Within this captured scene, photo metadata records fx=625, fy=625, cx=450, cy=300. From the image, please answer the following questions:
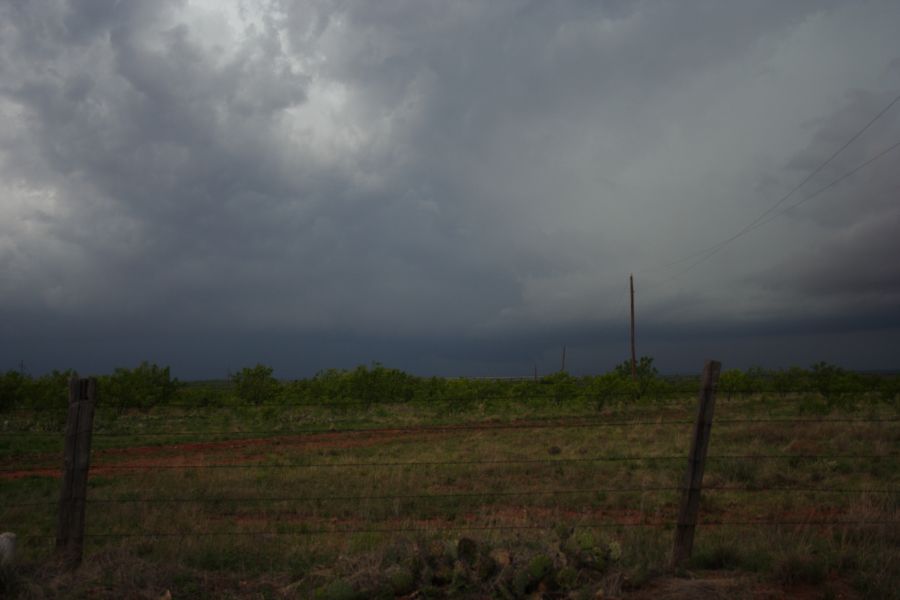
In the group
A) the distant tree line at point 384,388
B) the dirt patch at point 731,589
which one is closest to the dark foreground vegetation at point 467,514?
the dirt patch at point 731,589

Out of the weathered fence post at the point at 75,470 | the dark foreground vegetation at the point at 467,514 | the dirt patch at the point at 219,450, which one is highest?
the weathered fence post at the point at 75,470

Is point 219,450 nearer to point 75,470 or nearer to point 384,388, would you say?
point 75,470

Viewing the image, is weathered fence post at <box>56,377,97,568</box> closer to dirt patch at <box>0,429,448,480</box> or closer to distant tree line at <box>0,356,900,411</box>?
dirt patch at <box>0,429,448,480</box>

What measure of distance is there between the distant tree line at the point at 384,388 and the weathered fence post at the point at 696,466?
24655mm

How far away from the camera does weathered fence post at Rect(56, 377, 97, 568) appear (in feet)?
18.5

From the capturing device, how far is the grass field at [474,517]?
17.4ft

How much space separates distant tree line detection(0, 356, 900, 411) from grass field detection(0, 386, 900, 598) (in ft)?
45.2

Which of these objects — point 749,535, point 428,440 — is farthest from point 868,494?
point 428,440

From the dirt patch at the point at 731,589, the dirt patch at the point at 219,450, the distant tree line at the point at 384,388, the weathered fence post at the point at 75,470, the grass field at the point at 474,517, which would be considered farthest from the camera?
the distant tree line at the point at 384,388

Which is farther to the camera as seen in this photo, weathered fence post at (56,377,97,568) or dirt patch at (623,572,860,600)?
weathered fence post at (56,377,97,568)

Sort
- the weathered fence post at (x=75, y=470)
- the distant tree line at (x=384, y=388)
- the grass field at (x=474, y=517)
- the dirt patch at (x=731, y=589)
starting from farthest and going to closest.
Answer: the distant tree line at (x=384, y=388) → the weathered fence post at (x=75, y=470) → the grass field at (x=474, y=517) → the dirt patch at (x=731, y=589)

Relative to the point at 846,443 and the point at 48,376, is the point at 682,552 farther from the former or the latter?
the point at 48,376

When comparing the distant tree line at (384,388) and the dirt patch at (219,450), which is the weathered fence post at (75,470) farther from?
the distant tree line at (384,388)

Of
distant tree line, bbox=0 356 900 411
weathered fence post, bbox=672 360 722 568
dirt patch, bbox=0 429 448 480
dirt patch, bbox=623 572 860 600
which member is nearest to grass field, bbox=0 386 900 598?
dirt patch, bbox=623 572 860 600
